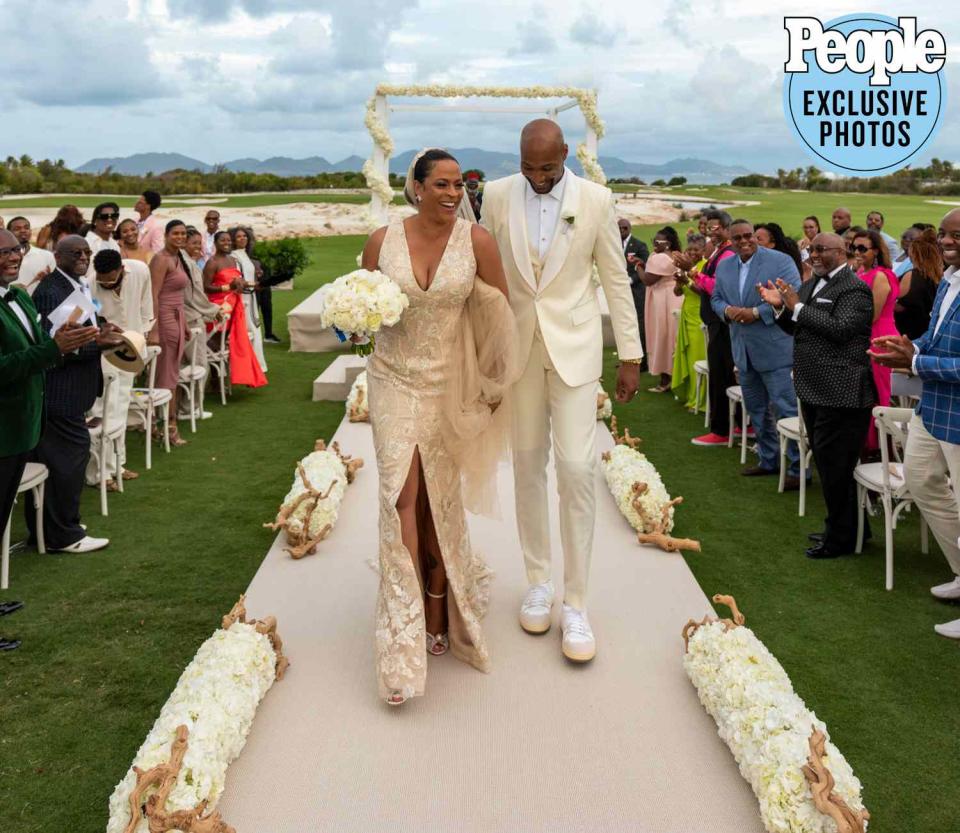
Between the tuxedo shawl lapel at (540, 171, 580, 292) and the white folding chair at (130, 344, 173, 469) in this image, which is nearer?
the tuxedo shawl lapel at (540, 171, 580, 292)

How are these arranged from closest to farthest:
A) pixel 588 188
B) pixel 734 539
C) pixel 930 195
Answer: pixel 588 188
pixel 734 539
pixel 930 195

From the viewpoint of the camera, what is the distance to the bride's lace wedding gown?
3826mm

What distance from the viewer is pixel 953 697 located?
4.27 m

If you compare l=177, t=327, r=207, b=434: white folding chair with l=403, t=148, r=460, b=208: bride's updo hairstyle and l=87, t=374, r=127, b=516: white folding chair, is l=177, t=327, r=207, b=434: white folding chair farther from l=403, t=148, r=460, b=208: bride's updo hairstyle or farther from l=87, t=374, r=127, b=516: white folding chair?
l=403, t=148, r=460, b=208: bride's updo hairstyle

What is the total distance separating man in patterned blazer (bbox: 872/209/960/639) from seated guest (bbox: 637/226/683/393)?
611 centimetres

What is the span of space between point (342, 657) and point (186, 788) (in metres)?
1.30

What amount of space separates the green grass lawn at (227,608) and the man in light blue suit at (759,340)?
406 mm

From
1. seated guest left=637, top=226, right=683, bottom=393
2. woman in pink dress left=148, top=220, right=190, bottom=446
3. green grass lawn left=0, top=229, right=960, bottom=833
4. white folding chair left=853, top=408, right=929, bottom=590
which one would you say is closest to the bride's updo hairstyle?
green grass lawn left=0, top=229, right=960, bottom=833

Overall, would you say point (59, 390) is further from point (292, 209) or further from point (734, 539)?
point (292, 209)

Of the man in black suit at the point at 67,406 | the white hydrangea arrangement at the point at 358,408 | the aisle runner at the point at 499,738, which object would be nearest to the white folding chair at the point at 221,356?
the white hydrangea arrangement at the point at 358,408

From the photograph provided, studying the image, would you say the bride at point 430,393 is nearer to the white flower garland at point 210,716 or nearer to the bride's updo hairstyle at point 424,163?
the bride's updo hairstyle at point 424,163

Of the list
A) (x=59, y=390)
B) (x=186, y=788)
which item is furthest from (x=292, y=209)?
(x=186, y=788)

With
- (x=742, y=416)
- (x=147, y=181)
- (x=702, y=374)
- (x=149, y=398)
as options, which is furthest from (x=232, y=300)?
(x=147, y=181)

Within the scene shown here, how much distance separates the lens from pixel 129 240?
30.1 ft
